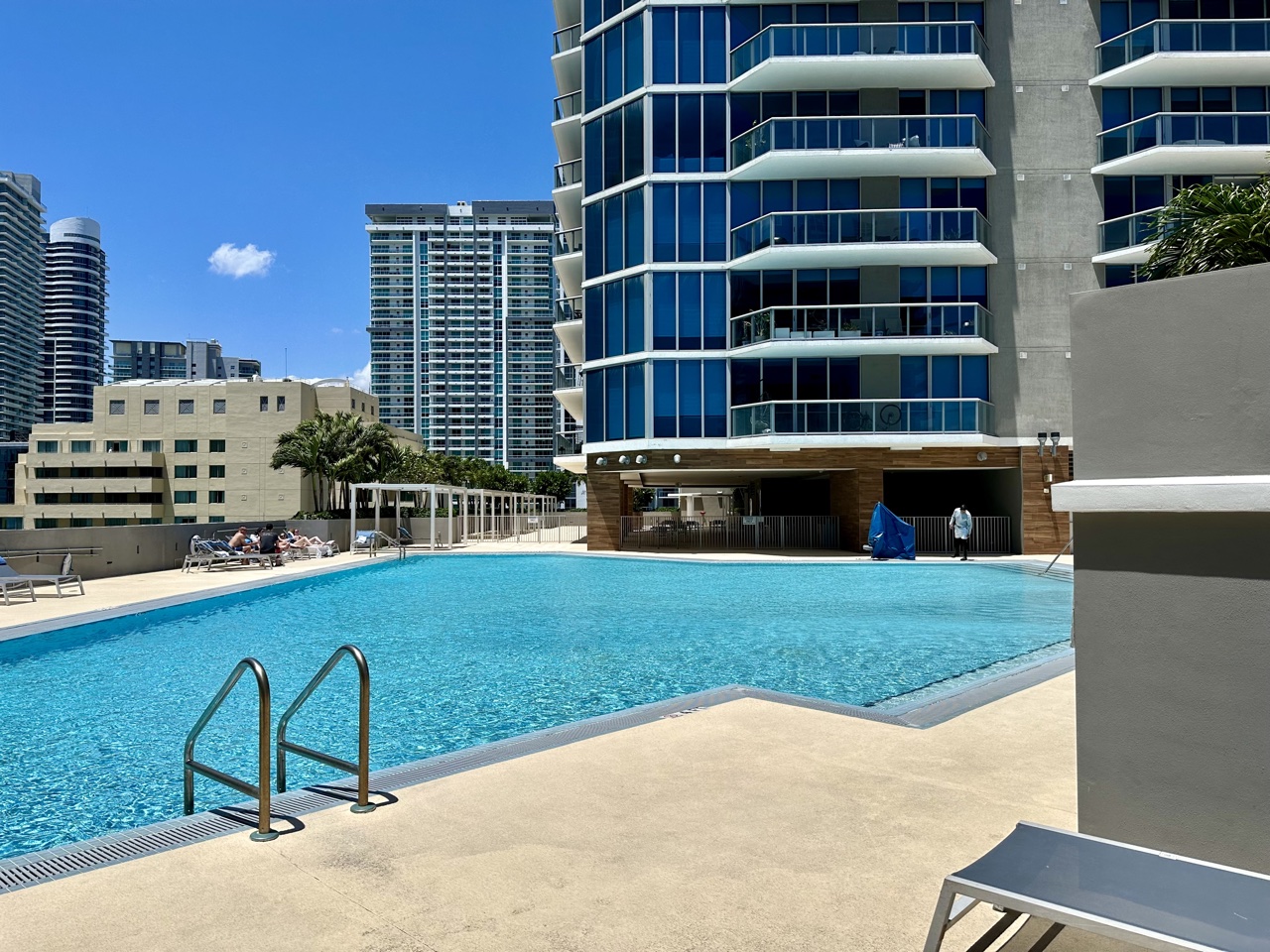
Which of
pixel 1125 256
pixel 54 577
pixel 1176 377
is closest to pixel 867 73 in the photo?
pixel 1125 256

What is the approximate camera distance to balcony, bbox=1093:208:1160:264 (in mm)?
26391

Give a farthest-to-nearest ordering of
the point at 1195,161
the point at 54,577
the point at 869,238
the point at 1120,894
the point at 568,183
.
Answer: the point at 568,183 < the point at 869,238 < the point at 1195,161 < the point at 54,577 < the point at 1120,894

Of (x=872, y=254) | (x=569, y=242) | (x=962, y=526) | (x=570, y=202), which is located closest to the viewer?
(x=962, y=526)

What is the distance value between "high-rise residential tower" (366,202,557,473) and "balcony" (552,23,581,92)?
13091 centimetres

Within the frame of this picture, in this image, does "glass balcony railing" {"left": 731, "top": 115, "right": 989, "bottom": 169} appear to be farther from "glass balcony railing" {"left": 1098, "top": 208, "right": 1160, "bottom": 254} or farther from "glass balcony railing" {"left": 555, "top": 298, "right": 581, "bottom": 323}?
"glass balcony railing" {"left": 555, "top": 298, "right": 581, "bottom": 323}

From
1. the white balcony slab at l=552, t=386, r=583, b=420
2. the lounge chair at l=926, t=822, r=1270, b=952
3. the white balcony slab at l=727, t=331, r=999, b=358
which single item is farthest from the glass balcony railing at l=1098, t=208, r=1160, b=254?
the lounge chair at l=926, t=822, r=1270, b=952

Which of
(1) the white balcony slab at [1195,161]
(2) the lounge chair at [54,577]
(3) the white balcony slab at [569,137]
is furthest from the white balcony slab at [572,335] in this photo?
(2) the lounge chair at [54,577]

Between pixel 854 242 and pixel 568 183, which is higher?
pixel 568 183

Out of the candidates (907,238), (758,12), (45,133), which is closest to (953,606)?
(907,238)

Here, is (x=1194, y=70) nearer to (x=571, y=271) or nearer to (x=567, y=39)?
(x=571, y=271)

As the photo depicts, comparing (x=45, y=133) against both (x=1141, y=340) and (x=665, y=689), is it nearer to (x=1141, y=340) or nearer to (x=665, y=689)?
(x=665, y=689)

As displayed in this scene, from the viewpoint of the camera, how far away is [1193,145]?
2655cm

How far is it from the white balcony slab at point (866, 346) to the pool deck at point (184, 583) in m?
6.29

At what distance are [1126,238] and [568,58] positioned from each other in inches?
851
